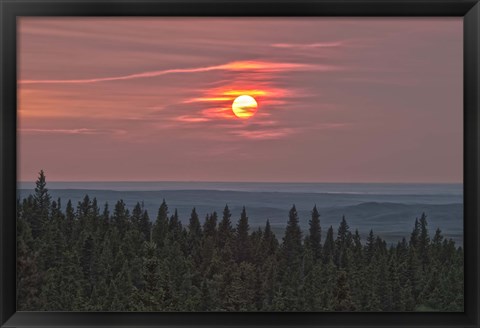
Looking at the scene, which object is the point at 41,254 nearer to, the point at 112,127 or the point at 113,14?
the point at 112,127

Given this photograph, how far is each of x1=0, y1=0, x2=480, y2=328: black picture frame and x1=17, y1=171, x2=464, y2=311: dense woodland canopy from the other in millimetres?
135

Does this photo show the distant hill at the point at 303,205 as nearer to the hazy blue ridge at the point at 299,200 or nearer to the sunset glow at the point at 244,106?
the hazy blue ridge at the point at 299,200

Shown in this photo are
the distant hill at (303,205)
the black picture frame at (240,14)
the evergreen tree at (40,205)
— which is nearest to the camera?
the black picture frame at (240,14)

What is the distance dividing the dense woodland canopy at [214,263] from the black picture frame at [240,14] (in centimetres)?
13

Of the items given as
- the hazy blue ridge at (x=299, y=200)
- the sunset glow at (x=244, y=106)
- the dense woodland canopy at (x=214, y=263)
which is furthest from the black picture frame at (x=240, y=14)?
the sunset glow at (x=244, y=106)

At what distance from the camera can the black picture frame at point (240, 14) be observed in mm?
1715

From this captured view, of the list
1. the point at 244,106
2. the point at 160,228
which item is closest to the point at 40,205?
the point at 160,228

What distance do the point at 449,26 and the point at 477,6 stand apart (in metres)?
0.23

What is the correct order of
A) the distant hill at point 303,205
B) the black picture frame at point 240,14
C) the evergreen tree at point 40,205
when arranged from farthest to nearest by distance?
the distant hill at point 303,205 → the evergreen tree at point 40,205 → the black picture frame at point 240,14

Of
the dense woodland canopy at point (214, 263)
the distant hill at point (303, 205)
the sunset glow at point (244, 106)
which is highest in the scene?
the sunset glow at point (244, 106)

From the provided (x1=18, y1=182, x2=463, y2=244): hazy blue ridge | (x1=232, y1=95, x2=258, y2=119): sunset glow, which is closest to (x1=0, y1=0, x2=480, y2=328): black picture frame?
(x1=18, y1=182, x2=463, y2=244): hazy blue ridge

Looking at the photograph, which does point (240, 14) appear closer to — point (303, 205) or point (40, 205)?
point (303, 205)

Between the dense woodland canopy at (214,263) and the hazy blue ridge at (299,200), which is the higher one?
the hazy blue ridge at (299,200)

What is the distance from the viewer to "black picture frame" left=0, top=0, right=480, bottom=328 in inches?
67.5
